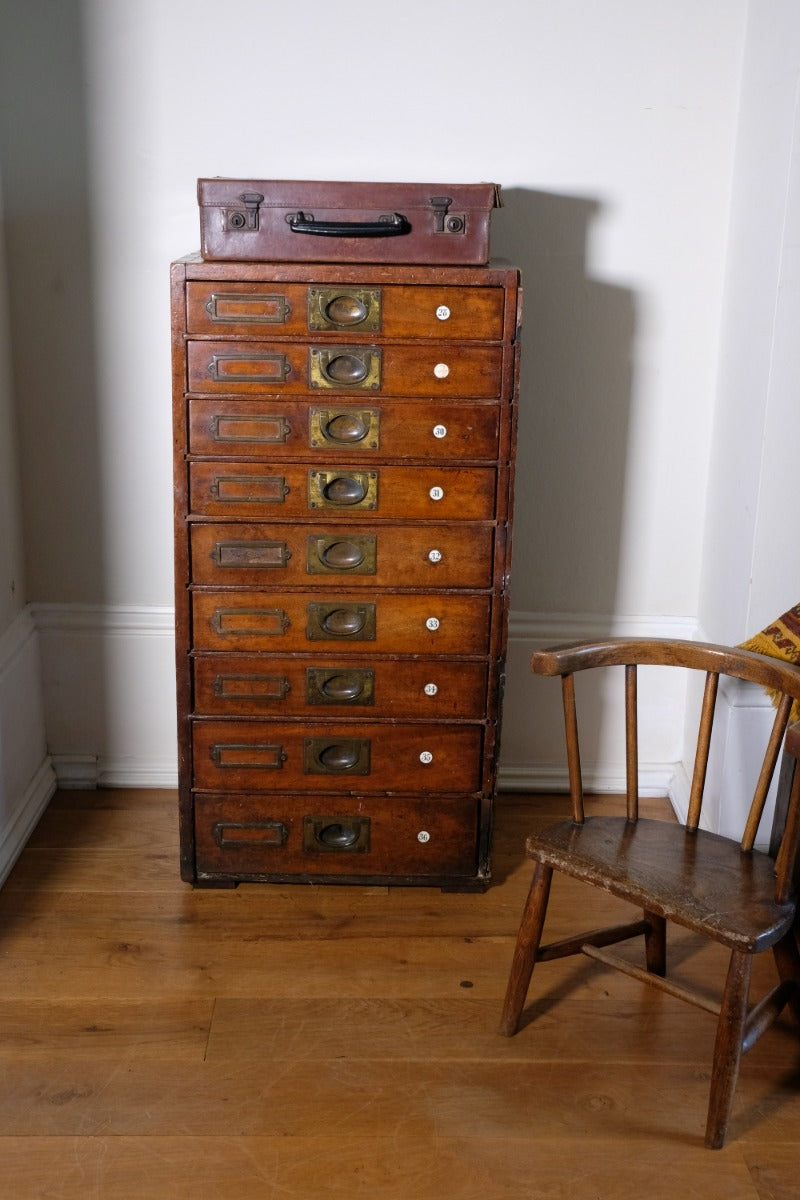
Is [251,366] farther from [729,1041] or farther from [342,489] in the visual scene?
[729,1041]

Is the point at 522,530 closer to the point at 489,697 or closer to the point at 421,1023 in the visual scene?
the point at 489,697

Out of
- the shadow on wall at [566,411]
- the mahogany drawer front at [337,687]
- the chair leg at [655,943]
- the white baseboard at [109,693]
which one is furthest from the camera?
the white baseboard at [109,693]

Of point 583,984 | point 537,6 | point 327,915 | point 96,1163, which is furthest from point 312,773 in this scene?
point 537,6

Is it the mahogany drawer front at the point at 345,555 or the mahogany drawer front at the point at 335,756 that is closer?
the mahogany drawer front at the point at 345,555

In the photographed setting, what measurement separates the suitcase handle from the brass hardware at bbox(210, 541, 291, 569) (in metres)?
0.69

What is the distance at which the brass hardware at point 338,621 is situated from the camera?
9.33ft

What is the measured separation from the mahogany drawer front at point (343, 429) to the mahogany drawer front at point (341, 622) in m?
0.33

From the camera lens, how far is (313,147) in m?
3.14

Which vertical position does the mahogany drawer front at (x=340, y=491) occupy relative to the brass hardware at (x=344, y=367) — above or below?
below

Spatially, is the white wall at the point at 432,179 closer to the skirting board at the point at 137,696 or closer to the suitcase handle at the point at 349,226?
the skirting board at the point at 137,696

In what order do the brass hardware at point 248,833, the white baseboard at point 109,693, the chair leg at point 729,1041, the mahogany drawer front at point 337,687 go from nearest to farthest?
the chair leg at point 729,1041 → the mahogany drawer front at point 337,687 → the brass hardware at point 248,833 → the white baseboard at point 109,693

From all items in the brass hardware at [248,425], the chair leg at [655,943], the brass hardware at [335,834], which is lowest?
the chair leg at [655,943]

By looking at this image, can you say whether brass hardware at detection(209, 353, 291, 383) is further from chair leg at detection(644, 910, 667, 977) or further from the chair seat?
chair leg at detection(644, 910, 667, 977)

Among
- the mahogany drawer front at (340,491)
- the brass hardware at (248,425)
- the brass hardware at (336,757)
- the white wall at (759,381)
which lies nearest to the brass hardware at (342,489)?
the mahogany drawer front at (340,491)
